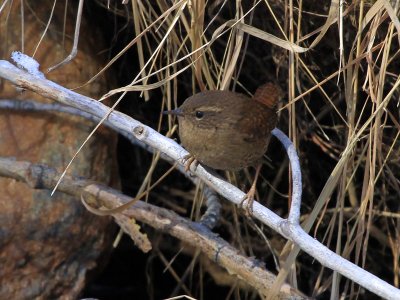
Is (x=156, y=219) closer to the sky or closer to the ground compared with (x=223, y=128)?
closer to the ground

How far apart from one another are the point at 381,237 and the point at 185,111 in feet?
4.08

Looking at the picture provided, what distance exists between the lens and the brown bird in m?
2.60

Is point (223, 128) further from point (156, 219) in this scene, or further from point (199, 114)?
point (156, 219)

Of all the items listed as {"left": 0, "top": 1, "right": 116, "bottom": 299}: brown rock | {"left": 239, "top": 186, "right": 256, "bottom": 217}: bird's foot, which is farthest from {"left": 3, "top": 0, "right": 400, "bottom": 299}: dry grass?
{"left": 0, "top": 1, "right": 116, "bottom": 299}: brown rock

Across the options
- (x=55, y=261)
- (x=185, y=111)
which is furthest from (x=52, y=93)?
(x=55, y=261)

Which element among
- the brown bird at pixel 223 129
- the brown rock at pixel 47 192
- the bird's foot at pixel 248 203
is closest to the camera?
the bird's foot at pixel 248 203

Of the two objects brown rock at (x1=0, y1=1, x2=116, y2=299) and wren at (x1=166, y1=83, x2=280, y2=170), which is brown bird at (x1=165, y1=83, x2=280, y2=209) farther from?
brown rock at (x1=0, y1=1, x2=116, y2=299)

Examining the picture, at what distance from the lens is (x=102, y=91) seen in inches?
129

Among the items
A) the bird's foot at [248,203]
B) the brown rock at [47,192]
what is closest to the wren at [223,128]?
the bird's foot at [248,203]

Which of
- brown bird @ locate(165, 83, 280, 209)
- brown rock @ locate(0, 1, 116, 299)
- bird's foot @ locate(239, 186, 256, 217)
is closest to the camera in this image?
bird's foot @ locate(239, 186, 256, 217)

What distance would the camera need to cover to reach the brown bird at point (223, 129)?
2602mm

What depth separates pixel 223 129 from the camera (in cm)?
267

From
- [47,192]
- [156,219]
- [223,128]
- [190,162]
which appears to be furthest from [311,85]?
[47,192]

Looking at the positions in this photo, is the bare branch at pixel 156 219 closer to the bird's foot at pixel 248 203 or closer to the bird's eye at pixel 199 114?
the bird's foot at pixel 248 203
